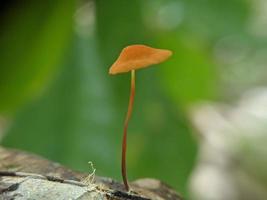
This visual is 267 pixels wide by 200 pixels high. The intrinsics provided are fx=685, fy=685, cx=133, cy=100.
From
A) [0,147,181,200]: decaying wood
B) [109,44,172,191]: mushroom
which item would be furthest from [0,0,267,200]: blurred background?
Answer: [109,44,172,191]: mushroom

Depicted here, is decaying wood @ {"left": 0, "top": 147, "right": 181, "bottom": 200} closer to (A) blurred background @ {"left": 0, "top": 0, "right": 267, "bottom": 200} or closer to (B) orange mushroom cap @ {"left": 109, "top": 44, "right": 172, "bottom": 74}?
(B) orange mushroom cap @ {"left": 109, "top": 44, "right": 172, "bottom": 74}

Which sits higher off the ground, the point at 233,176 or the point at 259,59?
the point at 259,59

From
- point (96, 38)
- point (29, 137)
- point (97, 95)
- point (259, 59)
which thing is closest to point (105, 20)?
point (96, 38)

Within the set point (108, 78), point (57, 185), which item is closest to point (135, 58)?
point (57, 185)

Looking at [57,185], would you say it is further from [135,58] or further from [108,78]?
[108,78]

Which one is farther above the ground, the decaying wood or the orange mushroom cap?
the orange mushroom cap

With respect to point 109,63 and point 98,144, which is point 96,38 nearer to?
point 109,63
